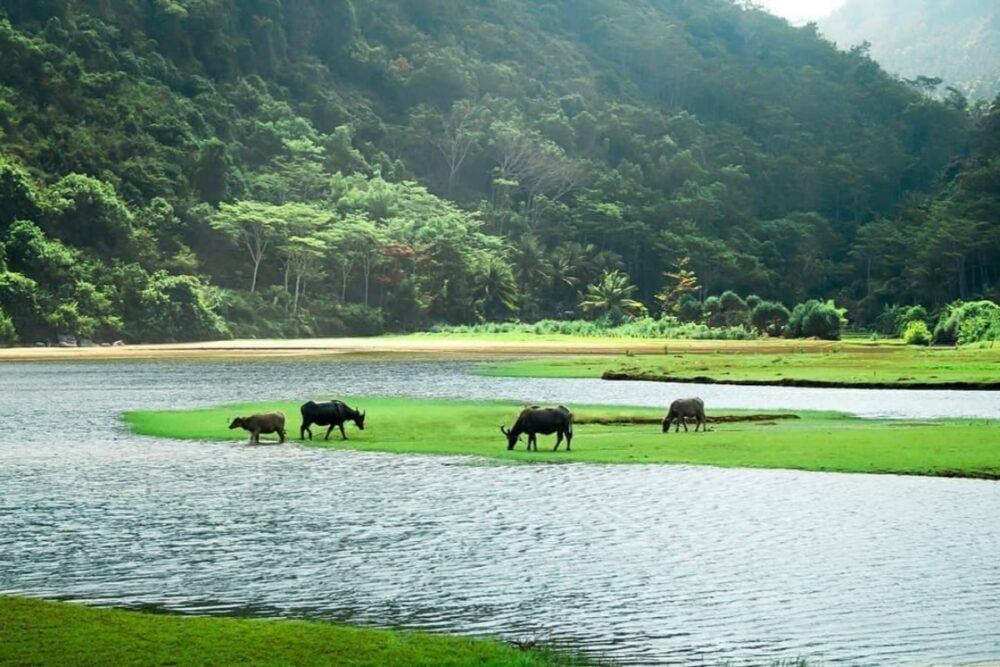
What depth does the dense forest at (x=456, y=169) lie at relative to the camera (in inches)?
3885

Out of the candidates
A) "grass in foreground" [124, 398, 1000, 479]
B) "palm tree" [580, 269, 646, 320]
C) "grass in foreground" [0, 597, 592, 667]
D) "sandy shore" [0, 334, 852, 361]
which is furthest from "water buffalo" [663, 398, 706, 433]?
"palm tree" [580, 269, 646, 320]

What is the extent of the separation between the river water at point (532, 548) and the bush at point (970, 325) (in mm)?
54396

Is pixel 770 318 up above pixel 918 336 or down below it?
above

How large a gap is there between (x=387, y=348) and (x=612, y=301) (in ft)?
121

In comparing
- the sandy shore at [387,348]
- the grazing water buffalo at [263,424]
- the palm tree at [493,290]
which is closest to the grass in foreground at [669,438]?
the grazing water buffalo at [263,424]

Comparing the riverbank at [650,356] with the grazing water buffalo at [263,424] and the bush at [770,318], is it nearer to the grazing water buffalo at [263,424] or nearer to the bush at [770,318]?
the bush at [770,318]

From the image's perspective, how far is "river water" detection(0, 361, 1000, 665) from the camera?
12.0 m

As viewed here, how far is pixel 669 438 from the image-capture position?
27.4m

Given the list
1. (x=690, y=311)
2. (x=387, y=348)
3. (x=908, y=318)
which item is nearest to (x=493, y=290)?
(x=690, y=311)

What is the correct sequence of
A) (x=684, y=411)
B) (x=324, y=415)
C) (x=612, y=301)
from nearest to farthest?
→ (x=324, y=415) → (x=684, y=411) → (x=612, y=301)

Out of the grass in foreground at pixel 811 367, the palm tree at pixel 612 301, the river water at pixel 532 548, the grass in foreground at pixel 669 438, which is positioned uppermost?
the palm tree at pixel 612 301

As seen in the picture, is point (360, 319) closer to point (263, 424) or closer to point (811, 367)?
point (811, 367)

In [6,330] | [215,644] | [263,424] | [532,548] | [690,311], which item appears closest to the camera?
[215,644]

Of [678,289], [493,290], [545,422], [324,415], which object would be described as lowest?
[324,415]
